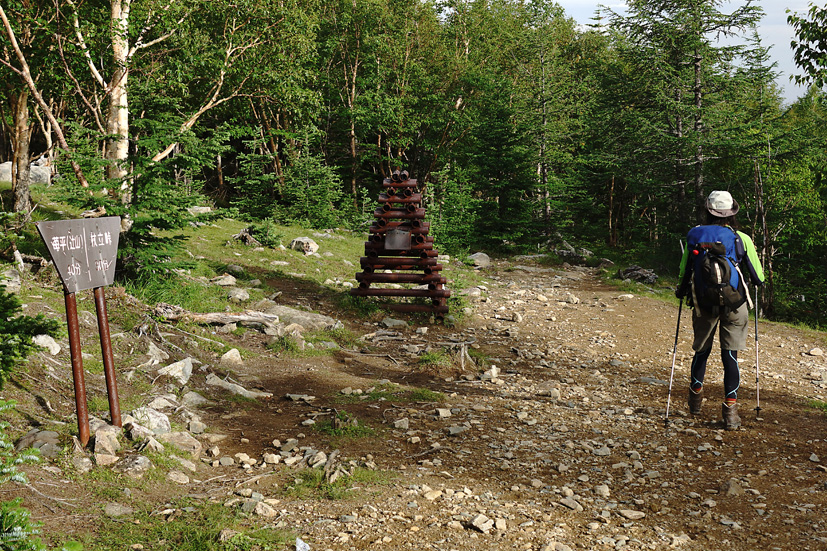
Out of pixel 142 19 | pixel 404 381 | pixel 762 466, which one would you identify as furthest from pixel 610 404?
pixel 142 19

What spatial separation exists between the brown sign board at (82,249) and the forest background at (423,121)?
151 inches

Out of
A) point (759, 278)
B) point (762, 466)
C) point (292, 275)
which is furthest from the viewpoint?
point (292, 275)

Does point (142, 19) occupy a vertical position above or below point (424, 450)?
above

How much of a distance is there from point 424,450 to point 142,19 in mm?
10998

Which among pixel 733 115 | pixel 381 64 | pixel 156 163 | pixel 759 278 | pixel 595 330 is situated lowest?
pixel 595 330

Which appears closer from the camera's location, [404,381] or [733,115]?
[404,381]

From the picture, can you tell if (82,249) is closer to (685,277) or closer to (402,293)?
(685,277)

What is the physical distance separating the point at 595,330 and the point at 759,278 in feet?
17.9

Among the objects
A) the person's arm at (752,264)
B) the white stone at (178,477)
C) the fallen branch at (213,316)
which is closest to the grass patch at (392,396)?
the white stone at (178,477)

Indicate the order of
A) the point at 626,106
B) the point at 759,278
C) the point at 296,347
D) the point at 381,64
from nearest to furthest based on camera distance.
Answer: the point at 759,278 < the point at 296,347 < the point at 626,106 < the point at 381,64

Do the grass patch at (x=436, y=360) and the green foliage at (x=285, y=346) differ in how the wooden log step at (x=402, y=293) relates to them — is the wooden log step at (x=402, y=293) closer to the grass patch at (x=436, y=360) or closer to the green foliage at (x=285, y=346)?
the grass patch at (x=436, y=360)

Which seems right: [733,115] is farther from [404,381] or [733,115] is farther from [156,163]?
[156,163]

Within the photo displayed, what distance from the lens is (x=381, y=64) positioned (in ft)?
99.2

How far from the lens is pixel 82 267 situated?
189 inches
